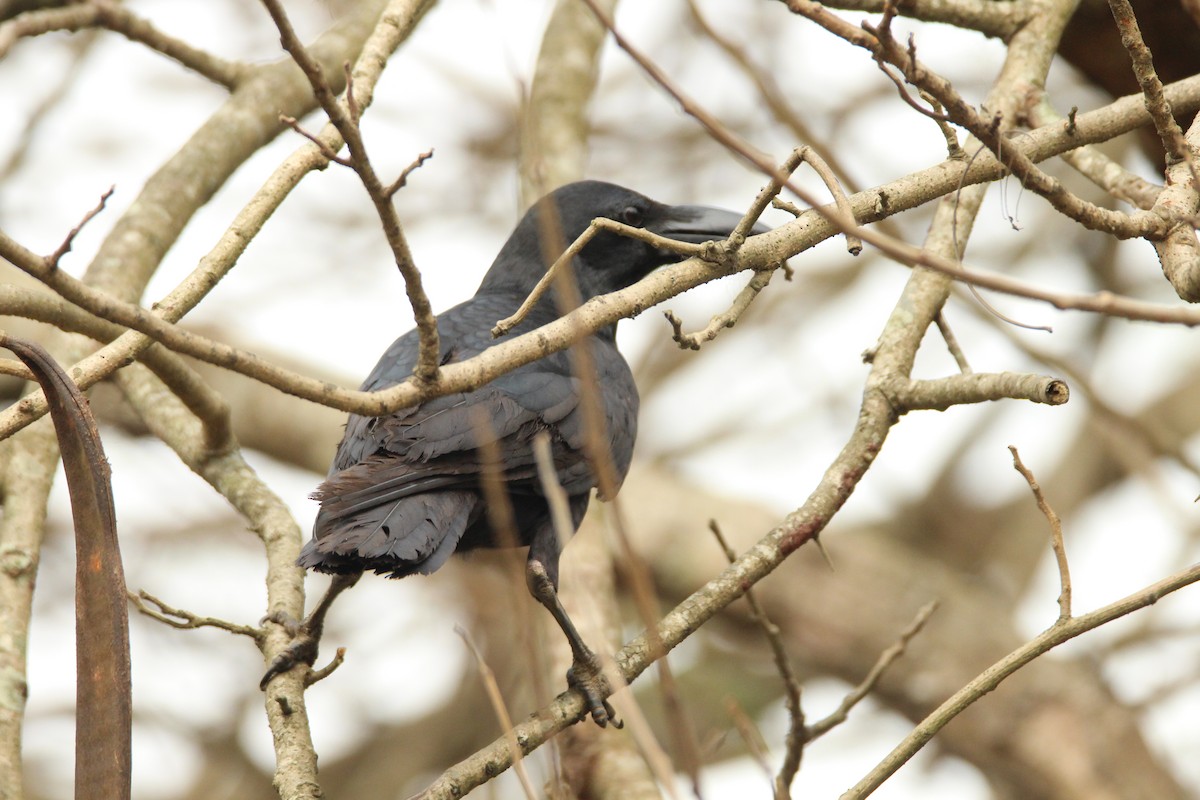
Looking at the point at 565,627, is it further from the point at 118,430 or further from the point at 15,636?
the point at 118,430

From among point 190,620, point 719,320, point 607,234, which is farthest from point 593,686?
point 607,234

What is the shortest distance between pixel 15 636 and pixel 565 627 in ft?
4.64

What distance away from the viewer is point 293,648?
132 inches

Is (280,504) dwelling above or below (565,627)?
above

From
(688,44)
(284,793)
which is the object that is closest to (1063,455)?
(688,44)

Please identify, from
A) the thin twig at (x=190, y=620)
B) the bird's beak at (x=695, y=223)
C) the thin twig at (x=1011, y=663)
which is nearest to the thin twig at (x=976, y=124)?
the thin twig at (x=1011, y=663)

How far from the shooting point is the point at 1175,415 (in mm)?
7789

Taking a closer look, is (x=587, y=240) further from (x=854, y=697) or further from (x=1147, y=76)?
(x=854, y=697)

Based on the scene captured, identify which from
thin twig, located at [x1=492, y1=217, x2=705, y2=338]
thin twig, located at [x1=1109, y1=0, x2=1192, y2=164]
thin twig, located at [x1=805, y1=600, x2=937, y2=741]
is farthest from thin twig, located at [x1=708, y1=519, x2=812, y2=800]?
thin twig, located at [x1=1109, y1=0, x2=1192, y2=164]

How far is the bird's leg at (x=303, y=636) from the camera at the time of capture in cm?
322

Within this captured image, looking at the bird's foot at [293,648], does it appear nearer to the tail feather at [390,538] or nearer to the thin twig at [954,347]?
the tail feather at [390,538]

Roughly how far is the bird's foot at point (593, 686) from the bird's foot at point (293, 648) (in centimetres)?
71

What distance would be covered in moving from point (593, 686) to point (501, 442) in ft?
2.34

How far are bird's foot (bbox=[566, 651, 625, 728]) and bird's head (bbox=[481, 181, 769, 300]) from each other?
156cm
